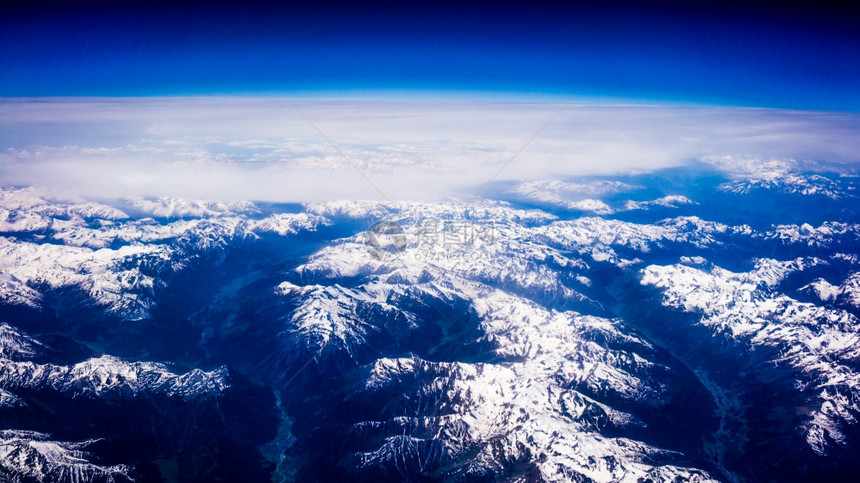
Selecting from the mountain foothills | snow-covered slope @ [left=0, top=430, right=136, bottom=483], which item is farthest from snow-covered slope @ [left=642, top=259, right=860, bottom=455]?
snow-covered slope @ [left=0, top=430, right=136, bottom=483]

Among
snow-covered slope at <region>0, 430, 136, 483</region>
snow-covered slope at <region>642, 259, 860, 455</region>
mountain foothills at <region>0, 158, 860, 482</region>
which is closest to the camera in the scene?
snow-covered slope at <region>0, 430, 136, 483</region>

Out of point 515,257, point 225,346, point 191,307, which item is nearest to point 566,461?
point 225,346

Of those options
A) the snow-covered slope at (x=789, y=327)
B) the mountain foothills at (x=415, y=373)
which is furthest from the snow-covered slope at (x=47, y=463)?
the snow-covered slope at (x=789, y=327)

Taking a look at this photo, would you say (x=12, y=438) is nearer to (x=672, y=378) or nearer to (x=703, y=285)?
(x=672, y=378)

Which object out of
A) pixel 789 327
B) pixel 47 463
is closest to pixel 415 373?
pixel 47 463

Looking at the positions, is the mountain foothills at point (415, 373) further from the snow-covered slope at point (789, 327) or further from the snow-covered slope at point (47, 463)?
the snow-covered slope at point (789, 327)

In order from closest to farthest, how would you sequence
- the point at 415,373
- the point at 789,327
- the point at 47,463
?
the point at 47,463 → the point at 415,373 → the point at 789,327

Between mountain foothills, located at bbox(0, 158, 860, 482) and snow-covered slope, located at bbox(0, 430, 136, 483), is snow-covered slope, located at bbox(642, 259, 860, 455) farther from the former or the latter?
snow-covered slope, located at bbox(0, 430, 136, 483)

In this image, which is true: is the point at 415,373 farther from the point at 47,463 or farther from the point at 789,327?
the point at 789,327
